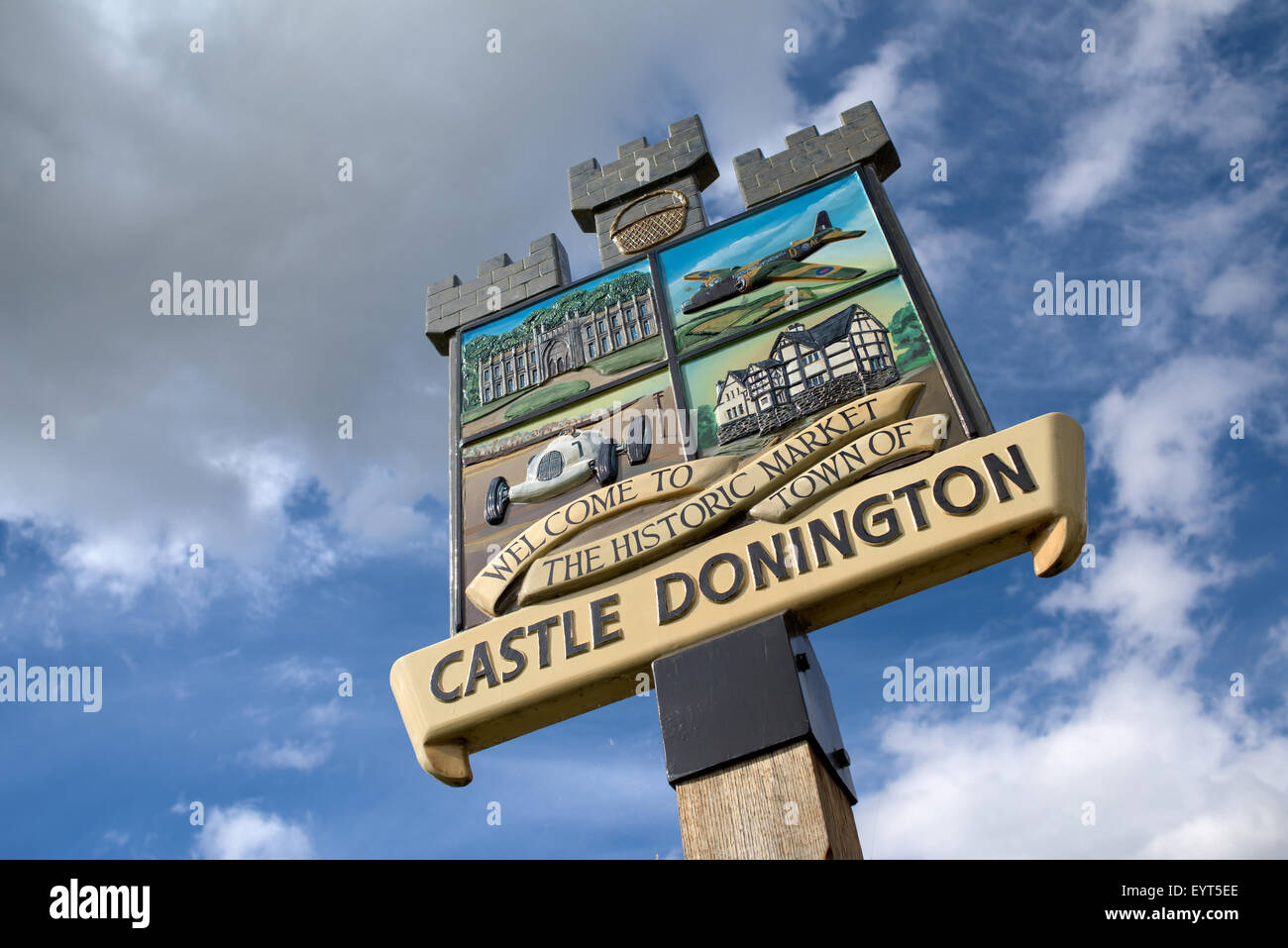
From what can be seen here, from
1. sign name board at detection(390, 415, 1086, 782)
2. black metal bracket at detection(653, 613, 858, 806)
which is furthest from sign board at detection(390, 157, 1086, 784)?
black metal bracket at detection(653, 613, 858, 806)

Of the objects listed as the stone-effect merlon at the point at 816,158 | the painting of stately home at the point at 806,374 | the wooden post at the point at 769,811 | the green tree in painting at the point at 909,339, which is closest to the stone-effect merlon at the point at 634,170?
the stone-effect merlon at the point at 816,158

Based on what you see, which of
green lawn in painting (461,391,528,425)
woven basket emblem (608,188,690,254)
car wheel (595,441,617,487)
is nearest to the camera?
car wheel (595,441,617,487)

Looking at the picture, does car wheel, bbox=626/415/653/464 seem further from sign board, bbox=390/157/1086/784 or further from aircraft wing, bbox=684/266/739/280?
aircraft wing, bbox=684/266/739/280

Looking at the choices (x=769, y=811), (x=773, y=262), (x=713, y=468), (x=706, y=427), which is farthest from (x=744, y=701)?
(x=773, y=262)

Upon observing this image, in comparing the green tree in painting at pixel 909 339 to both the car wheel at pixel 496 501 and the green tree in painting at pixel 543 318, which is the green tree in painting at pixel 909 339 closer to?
the green tree in painting at pixel 543 318
